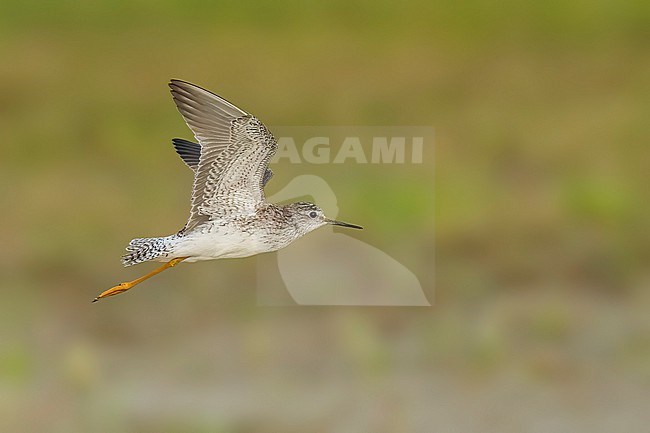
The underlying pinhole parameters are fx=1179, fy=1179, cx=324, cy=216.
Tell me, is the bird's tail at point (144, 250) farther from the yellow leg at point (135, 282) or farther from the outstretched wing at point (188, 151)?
the outstretched wing at point (188, 151)

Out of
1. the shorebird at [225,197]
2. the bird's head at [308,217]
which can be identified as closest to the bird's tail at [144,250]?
the shorebird at [225,197]

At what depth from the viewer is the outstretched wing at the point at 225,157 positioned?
204 inches

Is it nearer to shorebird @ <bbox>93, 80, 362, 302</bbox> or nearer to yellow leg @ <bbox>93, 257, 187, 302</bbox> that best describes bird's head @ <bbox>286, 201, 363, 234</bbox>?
shorebird @ <bbox>93, 80, 362, 302</bbox>

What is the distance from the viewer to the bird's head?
17.6ft

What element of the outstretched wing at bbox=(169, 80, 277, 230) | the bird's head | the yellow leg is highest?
the outstretched wing at bbox=(169, 80, 277, 230)

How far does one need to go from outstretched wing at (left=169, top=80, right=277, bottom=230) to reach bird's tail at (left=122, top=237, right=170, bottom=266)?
6.8 inches

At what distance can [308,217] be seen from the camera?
17.7ft

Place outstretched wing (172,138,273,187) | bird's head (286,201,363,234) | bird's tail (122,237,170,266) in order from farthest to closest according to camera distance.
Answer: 1. outstretched wing (172,138,273,187)
2. bird's head (286,201,363,234)
3. bird's tail (122,237,170,266)

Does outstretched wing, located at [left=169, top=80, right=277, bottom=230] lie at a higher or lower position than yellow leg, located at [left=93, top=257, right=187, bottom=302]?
higher

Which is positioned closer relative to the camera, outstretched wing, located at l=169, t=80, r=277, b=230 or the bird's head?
outstretched wing, located at l=169, t=80, r=277, b=230

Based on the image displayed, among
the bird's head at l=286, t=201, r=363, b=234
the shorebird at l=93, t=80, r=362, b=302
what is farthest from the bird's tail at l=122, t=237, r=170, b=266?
the bird's head at l=286, t=201, r=363, b=234

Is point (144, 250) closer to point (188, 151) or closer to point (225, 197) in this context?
point (225, 197)

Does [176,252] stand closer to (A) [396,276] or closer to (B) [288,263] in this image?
(B) [288,263]

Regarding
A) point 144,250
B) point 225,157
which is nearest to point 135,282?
point 144,250
